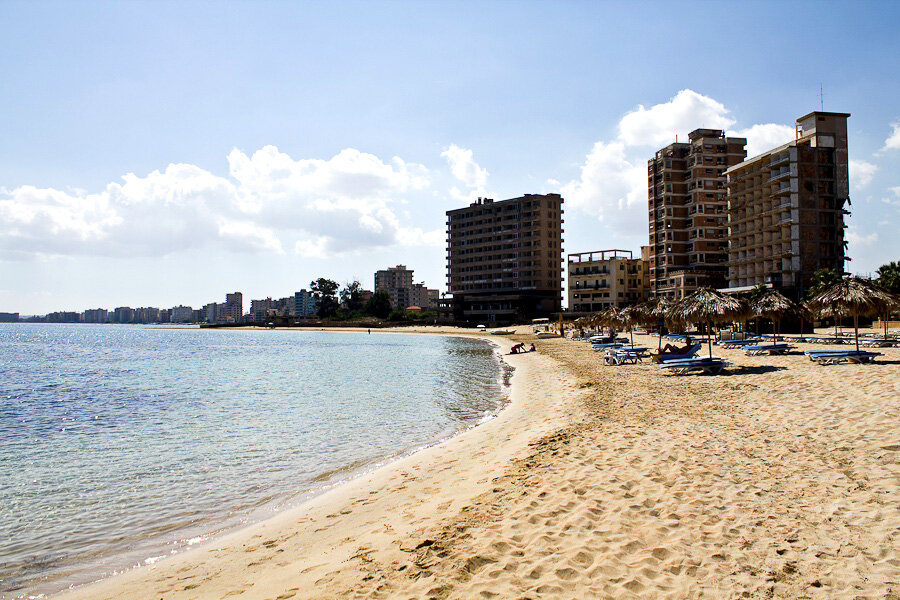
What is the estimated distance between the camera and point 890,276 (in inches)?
1881

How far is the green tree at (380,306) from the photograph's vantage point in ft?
445

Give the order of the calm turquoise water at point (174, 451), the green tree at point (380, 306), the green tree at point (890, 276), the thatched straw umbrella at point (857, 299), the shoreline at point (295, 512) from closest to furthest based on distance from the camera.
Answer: the shoreline at point (295, 512), the calm turquoise water at point (174, 451), the thatched straw umbrella at point (857, 299), the green tree at point (890, 276), the green tree at point (380, 306)

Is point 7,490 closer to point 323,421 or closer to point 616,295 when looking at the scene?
point 323,421

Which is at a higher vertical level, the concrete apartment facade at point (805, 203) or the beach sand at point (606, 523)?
the concrete apartment facade at point (805, 203)

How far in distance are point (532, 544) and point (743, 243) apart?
7633 cm

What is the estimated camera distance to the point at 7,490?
9805 millimetres

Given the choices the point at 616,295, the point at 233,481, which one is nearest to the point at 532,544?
the point at 233,481

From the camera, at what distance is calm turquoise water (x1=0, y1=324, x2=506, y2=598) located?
742 centimetres

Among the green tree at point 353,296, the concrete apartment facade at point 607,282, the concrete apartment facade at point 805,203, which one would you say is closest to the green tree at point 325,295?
the green tree at point 353,296

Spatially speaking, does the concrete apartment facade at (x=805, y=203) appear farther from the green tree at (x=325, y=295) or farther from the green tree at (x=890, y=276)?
the green tree at (x=325, y=295)

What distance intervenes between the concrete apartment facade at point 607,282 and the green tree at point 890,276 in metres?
38.7

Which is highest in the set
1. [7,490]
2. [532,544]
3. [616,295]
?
[616,295]

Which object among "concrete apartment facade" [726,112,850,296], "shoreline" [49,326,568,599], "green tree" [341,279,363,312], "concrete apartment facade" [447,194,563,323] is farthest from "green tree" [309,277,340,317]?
"shoreline" [49,326,568,599]

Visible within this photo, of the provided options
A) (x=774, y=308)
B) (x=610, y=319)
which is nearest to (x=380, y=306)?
(x=610, y=319)
